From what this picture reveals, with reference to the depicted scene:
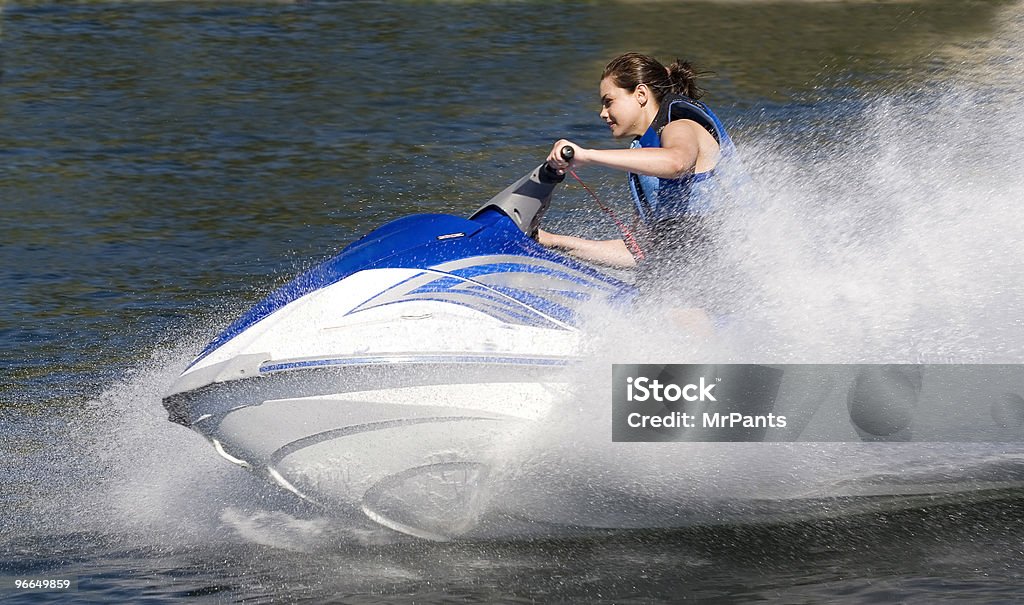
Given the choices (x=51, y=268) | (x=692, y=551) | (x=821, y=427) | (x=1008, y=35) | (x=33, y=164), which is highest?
(x=1008, y=35)

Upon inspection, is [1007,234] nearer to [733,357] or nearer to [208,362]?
[733,357]

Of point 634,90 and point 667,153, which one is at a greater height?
point 634,90

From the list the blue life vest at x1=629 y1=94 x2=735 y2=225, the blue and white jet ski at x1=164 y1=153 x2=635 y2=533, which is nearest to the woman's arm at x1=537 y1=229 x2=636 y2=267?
the blue life vest at x1=629 y1=94 x2=735 y2=225

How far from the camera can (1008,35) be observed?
1758 centimetres

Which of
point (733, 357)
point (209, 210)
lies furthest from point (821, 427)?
point (209, 210)

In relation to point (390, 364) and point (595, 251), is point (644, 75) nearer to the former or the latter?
point (595, 251)

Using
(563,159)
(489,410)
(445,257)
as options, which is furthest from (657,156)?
(489,410)

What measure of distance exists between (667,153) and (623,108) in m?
0.34

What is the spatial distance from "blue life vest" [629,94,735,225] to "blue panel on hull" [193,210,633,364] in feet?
1.15

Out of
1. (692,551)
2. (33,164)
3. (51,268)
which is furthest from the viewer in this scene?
(33,164)

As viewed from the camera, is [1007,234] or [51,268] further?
[51,268]

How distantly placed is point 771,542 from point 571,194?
18.4 ft

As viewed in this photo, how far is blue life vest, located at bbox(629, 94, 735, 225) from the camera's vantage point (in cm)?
540

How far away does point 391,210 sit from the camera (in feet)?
35.9
